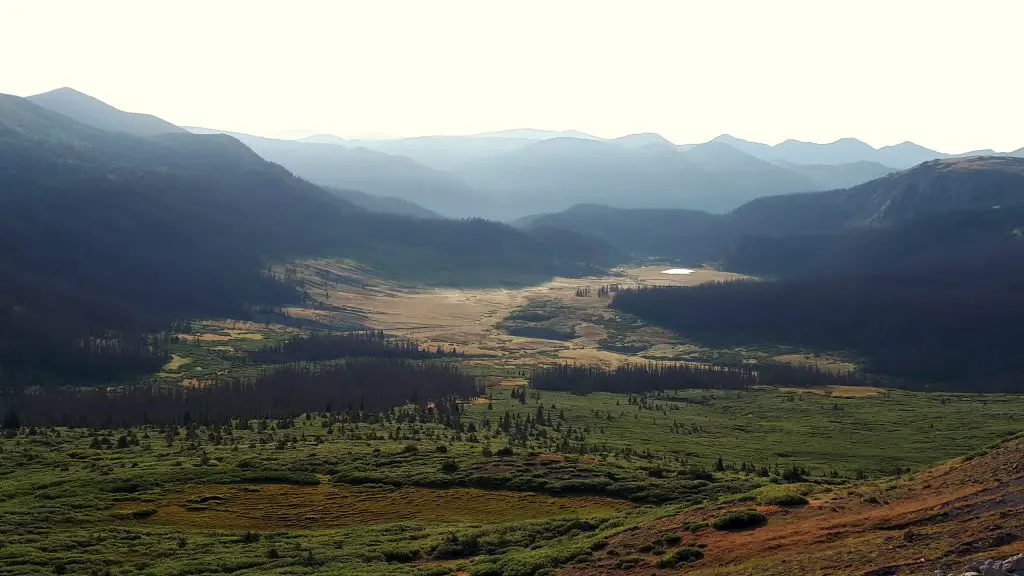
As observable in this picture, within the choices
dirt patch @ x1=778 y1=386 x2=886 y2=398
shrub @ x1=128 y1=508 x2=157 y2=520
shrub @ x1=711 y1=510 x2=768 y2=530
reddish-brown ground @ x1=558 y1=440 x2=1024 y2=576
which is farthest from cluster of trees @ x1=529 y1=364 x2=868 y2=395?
shrub @ x1=711 y1=510 x2=768 y2=530

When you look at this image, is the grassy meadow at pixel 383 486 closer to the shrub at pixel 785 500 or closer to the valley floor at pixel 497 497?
the valley floor at pixel 497 497

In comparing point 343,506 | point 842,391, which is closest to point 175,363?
point 842,391

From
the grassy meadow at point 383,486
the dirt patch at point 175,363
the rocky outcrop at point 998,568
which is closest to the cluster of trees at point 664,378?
the grassy meadow at point 383,486

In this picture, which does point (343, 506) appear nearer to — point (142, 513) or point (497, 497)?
point (497, 497)

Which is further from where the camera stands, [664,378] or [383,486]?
[664,378]

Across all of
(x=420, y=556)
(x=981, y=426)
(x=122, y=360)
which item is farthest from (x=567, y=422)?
(x=122, y=360)

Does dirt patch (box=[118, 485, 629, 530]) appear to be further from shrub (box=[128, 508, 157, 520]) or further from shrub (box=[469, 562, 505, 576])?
shrub (box=[469, 562, 505, 576])
